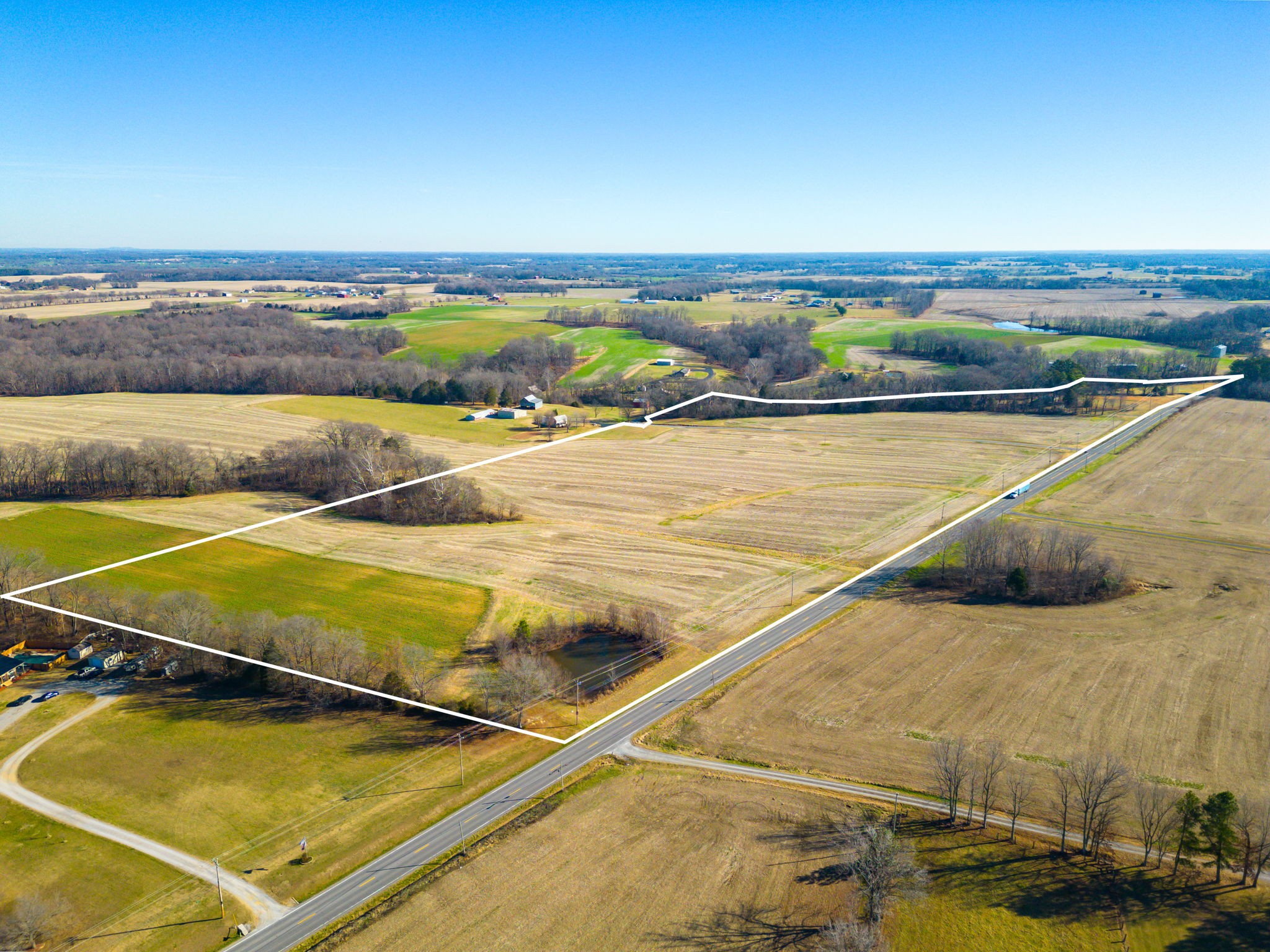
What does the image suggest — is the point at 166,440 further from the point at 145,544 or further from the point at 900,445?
the point at 900,445

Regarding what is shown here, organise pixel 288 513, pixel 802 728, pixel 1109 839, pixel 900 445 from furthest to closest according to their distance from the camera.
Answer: pixel 900 445, pixel 288 513, pixel 802 728, pixel 1109 839

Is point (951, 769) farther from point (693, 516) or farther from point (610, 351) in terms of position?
point (610, 351)

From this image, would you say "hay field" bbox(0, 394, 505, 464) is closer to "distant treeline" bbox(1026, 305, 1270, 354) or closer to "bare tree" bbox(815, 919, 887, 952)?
"bare tree" bbox(815, 919, 887, 952)

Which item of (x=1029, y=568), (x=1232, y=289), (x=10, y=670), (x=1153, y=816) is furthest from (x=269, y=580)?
(x=1232, y=289)

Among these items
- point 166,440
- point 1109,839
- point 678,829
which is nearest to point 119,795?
point 678,829

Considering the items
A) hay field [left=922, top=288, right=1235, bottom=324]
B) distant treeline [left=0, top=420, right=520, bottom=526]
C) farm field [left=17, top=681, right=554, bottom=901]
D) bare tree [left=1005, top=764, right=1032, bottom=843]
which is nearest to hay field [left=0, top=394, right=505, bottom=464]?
distant treeline [left=0, top=420, right=520, bottom=526]

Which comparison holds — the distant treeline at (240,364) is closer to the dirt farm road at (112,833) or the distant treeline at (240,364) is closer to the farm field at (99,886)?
the dirt farm road at (112,833)
